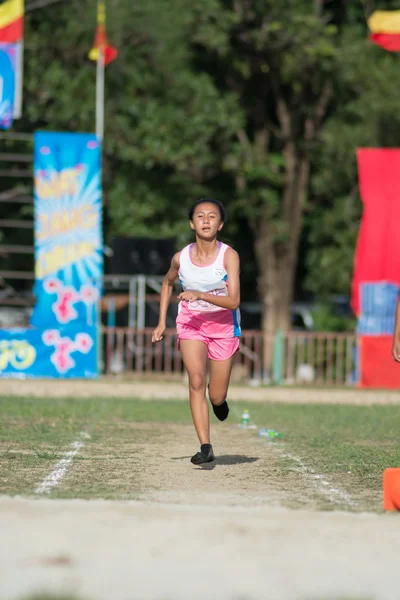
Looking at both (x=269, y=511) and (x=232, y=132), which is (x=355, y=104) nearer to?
(x=232, y=132)

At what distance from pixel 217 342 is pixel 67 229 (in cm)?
1717

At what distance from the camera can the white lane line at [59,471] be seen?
25.7 feet

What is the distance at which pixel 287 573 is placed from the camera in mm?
5000

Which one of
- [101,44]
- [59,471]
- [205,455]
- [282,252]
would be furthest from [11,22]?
[59,471]

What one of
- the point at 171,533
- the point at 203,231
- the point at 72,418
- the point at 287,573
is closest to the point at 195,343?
the point at 203,231

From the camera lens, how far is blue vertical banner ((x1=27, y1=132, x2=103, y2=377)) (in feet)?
85.1

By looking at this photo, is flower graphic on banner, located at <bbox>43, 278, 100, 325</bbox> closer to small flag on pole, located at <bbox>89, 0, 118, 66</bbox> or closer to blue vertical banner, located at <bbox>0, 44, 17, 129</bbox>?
blue vertical banner, located at <bbox>0, 44, 17, 129</bbox>

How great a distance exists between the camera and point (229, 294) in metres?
9.08

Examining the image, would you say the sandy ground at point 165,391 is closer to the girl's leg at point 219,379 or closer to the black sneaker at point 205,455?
the girl's leg at point 219,379

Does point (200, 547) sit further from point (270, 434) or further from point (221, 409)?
point (270, 434)

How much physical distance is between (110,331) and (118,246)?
2644 millimetres

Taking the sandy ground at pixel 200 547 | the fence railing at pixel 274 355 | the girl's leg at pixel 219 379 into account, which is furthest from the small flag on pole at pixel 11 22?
the sandy ground at pixel 200 547

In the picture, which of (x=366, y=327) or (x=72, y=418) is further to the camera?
(x=366, y=327)

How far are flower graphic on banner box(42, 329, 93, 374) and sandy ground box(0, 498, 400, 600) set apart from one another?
738 inches
